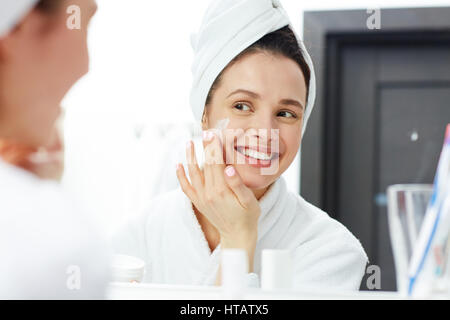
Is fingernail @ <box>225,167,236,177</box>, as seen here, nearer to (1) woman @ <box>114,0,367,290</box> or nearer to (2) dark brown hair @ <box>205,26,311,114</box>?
(1) woman @ <box>114,0,367,290</box>

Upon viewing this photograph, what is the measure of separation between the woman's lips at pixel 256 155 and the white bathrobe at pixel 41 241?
1.51 feet

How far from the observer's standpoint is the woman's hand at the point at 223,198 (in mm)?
873

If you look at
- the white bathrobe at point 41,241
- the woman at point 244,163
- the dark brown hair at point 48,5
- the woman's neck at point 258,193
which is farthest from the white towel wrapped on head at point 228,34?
the white bathrobe at point 41,241

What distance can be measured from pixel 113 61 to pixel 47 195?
1.85 feet

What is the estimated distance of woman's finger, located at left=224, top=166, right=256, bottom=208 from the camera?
2.89 ft

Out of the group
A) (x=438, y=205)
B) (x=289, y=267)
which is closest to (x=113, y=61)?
(x=289, y=267)

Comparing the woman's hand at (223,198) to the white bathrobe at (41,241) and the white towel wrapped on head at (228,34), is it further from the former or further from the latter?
the white bathrobe at (41,241)

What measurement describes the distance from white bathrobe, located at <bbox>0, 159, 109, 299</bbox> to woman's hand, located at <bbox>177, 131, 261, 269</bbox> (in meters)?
0.42

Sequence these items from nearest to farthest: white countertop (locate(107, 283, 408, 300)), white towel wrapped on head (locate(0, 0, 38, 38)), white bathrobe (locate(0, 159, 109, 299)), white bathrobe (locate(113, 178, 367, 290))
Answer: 1. white bathrobe (locate(0, 159, 109, 299))
2. white towel wrapped on head (locate(0, 0, 38, 38))
3. white countertop (locate(107, 283, 408, 300))
4. white bathrobe (locate(113, 178, 367, 290))

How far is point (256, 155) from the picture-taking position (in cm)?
91

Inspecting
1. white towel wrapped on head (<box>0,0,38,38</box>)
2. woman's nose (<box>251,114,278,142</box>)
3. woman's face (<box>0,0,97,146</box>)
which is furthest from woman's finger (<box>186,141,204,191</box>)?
white towel wrapped on head (<box>0,0,38,38</box>)

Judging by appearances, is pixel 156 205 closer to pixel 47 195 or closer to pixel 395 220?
pixel 395 220

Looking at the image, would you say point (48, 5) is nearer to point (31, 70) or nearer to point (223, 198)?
point (31, 70)

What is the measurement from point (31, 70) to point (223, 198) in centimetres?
32
